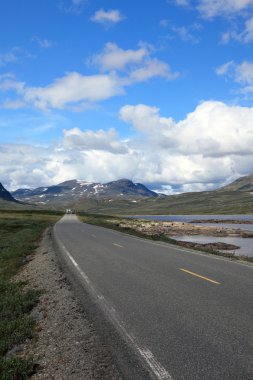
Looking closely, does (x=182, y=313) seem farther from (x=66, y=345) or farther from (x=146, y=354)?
(x=66, y=345)

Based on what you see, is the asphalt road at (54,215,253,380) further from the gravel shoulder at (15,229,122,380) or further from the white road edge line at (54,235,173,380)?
the gravel shoulder at (15,229,122,380)

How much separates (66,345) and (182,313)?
317 cm

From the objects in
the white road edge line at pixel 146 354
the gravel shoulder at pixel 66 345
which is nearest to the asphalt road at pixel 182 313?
the white road edge line at pixel 146 354

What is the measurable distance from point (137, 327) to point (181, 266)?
9.89 metres

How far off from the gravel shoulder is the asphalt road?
0.65m

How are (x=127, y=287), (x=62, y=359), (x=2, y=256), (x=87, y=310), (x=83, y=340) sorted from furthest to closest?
(x=2, y=256), (x=127, y=287), (x=87, y=310), (x=83, y=340), (x=62, y=359)

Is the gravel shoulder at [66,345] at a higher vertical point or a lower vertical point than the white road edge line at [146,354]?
lower

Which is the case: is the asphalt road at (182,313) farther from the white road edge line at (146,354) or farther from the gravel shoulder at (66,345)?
the gravel shoulder at (66,345)

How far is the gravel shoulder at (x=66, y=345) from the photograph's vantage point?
271 inches

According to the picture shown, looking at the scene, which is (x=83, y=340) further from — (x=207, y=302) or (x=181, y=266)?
(x=181, y=266)

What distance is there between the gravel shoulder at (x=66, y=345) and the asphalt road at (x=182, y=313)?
65 cm

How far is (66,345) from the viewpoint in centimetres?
832

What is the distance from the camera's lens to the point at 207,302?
36.5ft

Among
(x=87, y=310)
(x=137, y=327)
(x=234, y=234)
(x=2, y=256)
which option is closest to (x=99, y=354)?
(x=137, y=327)
